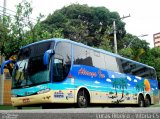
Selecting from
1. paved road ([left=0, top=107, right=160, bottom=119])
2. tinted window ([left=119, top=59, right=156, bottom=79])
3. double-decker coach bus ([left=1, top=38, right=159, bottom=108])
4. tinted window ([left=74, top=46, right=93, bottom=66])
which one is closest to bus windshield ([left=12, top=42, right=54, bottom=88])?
double-decker coach bus ([left=1, top=38, right=159, bottom=108])

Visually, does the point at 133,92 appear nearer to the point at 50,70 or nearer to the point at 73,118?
the point at 50,70

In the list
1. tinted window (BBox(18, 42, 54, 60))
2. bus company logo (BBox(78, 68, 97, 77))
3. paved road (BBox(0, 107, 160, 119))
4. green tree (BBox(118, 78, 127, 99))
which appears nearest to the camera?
paved road (BBox(0, 107, 160, 119))

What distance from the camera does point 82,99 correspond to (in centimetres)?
1231

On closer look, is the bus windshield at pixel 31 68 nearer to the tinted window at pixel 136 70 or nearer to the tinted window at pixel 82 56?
the tinted window at pixel 82 56

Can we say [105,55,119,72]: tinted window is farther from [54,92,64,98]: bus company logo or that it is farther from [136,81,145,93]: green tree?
[54,92,64,98]: bus company logo

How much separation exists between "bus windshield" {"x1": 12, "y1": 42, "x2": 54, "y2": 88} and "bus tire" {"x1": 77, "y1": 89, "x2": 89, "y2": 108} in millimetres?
1684

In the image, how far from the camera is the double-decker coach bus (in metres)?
11.2

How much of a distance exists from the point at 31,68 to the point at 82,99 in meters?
2.27

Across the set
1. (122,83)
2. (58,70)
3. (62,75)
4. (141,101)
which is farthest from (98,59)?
(141,101)

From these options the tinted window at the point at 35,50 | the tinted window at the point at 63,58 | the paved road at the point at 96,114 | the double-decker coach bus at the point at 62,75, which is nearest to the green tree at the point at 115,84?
the double-decker coach bus at the point at 62,75

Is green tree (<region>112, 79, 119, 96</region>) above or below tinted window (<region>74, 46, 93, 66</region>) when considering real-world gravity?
below

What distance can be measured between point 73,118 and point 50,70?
875 cm

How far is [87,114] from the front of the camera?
237 centimetres

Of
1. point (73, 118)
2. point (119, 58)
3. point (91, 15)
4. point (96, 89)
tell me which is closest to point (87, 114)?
point (73, 118)
